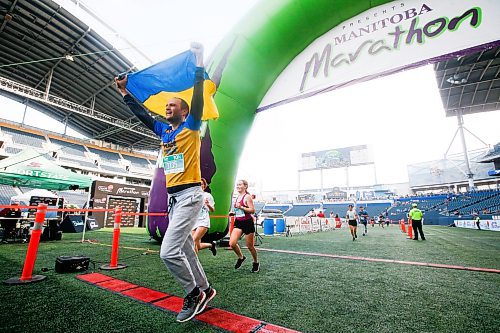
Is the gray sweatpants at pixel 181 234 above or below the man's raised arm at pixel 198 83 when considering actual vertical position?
below

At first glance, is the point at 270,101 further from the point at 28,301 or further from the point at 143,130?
the point at 143,130

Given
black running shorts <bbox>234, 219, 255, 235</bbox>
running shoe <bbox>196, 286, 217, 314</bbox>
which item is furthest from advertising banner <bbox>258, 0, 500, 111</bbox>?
running shoe <bbox>196, 286, 217, 314</bbox>

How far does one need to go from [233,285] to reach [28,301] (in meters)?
2.22

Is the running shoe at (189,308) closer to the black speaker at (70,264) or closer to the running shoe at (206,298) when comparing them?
the running shoe at (206,298)

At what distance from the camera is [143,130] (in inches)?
1155

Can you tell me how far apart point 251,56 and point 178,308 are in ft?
18.4

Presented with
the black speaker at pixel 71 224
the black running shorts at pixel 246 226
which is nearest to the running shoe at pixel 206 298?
the black running shorts at pixel 246 226

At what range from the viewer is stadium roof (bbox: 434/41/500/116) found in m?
15.1

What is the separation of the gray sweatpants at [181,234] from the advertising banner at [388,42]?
4.75 metres

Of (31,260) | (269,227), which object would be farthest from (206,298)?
(269,227)

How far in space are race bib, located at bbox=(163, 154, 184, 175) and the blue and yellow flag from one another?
1876 millimetres

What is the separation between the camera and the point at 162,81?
3881mm

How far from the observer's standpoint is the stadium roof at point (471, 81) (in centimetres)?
1515

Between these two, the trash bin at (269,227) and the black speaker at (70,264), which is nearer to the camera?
the black speaker at (70,264)
